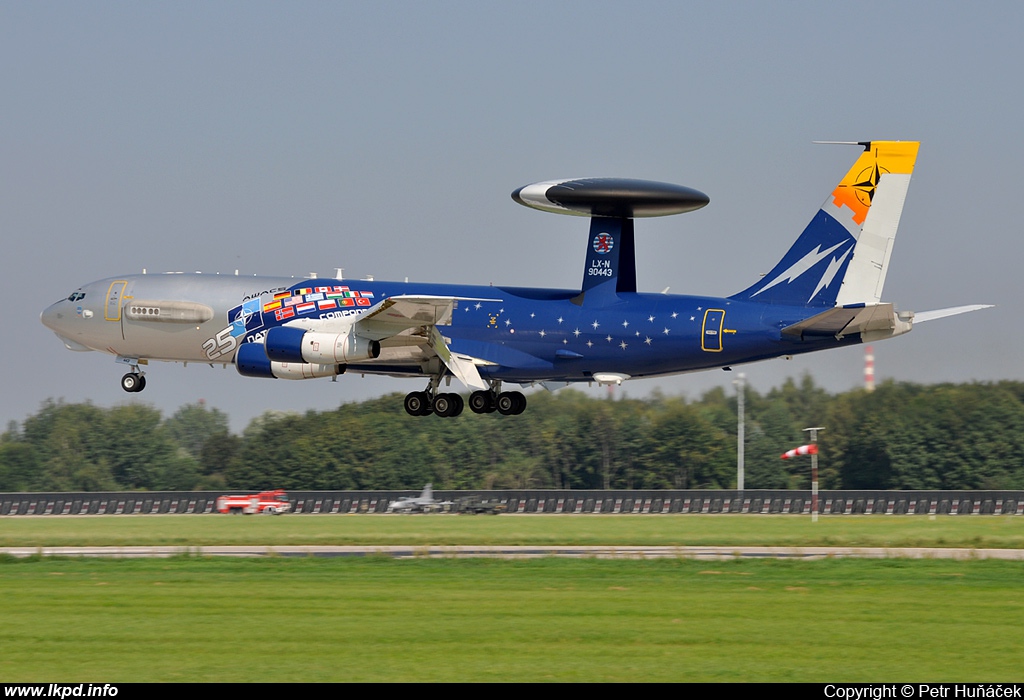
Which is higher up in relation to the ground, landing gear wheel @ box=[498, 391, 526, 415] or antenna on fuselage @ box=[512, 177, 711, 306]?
antenna on fuselage @ box=[512, 177, 711, 306]

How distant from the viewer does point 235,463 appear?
3263 inches

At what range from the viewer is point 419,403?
138 ft

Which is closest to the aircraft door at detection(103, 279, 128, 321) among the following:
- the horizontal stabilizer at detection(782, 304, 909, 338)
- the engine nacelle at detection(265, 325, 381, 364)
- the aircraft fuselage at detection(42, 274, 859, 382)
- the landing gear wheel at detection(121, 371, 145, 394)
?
the aircraft fuselage at detection(42, 274, 859, 382)

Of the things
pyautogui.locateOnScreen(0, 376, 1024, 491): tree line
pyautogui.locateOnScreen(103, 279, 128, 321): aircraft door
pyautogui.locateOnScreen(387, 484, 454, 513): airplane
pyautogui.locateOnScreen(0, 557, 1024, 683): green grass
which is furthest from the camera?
pyautogui.locateOnScreen(0, 376, 1024, 491): tree line

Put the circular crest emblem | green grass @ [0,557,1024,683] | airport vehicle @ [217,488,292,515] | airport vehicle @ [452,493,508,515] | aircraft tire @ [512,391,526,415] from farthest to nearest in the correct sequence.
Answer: airport vehicle @ [217,488,292,515] < airport vehicle @ [452,493,508,515] < aircraft tire @ [512,391,526,415] < the circular crest emblem < green grass @ [0,557,1024,683]

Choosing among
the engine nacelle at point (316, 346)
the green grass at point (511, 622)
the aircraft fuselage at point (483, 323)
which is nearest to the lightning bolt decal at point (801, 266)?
the aircraft fuselage at point (483, 323)

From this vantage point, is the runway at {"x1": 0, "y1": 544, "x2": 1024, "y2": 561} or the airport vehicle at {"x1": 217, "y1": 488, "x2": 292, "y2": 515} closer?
the runway at {"x1": 0, "y1": 544, "x2": 1024, "y2": 561}

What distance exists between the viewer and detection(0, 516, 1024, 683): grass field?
2002cm

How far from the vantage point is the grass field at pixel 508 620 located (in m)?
20.0

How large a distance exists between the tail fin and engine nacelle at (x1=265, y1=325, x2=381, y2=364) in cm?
1143

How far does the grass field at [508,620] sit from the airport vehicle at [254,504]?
30443mm

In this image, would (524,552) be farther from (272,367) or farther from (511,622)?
(511,622)

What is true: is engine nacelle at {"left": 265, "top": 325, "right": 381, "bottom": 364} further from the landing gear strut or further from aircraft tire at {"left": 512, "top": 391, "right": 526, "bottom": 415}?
aircraft tire at {"left": 512, "top": 391, "right": 526, "bottom": 415}

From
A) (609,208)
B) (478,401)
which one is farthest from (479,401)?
(609,208)
